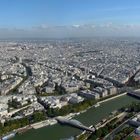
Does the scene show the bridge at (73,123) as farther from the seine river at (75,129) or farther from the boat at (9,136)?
the boat at (9,136)

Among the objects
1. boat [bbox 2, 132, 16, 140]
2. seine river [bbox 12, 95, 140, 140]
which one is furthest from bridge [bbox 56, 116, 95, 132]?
boat [bbox 2, 132, 16, 140]

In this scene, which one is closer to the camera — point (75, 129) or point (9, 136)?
point (9, 136)

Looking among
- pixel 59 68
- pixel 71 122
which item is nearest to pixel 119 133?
pixel 71 122

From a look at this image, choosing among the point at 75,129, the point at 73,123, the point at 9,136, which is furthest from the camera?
the point at 73,123

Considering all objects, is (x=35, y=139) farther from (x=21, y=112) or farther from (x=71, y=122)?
(x=21, y=112)

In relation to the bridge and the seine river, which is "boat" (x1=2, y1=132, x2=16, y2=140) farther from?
the bridge

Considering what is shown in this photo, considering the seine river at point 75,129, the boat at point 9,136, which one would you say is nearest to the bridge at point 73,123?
the seine river at point 75,129

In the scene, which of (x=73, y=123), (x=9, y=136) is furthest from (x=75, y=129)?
(x=9, y=136)

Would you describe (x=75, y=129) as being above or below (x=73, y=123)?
below

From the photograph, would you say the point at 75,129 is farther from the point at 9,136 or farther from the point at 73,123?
the point at 9,136
